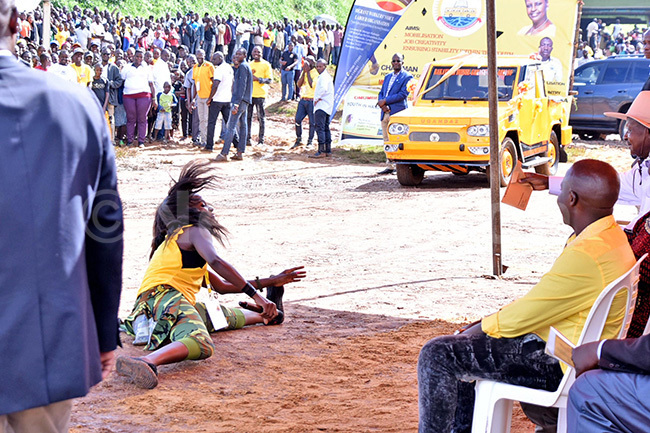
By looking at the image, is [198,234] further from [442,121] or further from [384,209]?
→ [442,121]

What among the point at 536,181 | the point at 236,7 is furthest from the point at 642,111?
the point at 236,7

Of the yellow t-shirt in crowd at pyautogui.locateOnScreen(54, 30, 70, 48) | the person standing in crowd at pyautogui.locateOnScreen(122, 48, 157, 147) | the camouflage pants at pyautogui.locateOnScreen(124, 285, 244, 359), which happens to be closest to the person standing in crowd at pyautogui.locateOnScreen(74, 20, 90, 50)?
the yellow t-shirt in crowd at pyautogui.locateOnScreen(54, 30, 70, 48)

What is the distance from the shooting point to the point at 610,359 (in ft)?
10.1

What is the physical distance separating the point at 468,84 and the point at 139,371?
32.6 feet

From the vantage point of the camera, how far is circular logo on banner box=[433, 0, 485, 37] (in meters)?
18.7

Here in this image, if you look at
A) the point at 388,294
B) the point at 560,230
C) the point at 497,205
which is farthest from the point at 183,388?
A: the point at 560,230

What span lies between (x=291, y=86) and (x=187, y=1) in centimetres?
1966

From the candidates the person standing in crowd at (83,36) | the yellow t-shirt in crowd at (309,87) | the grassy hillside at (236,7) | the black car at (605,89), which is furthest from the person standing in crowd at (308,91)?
the grassy hillside at (236,7)

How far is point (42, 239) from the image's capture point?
2275 mm

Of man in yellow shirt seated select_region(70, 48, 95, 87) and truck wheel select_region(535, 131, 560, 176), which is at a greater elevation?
man in yellow shirt seated select_region(70, 48, 95, 87)

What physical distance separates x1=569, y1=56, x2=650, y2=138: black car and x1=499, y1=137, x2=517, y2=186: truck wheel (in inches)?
283

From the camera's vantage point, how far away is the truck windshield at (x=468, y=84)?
44.9 feet

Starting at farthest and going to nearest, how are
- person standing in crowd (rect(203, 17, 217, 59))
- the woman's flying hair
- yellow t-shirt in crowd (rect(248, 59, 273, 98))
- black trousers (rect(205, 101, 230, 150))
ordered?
person standing in crowd (rect(203, 17, 217, 59)), yellow t-shirt in crowd (rect(248, 59, 273, 98)), black trousers (rect(205, 101, 230, 150)), the woman's flying hair

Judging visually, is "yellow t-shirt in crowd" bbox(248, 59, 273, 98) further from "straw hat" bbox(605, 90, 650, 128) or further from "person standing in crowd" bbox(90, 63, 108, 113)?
"straw hat" bbox(605, 90, 650, 128)
